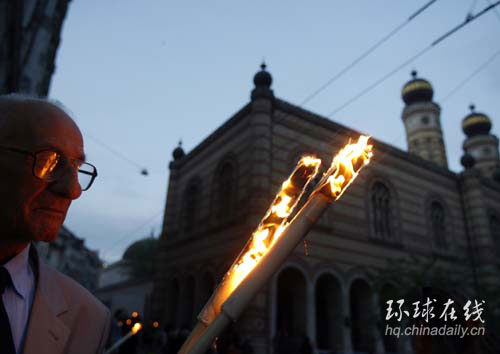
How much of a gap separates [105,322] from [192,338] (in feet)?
1.19

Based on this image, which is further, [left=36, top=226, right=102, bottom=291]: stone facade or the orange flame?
[left=36, top=226, right=102, bottom=291]: stone facade

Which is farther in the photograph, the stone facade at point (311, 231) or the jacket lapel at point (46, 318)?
the stone facade at point (311, 231)

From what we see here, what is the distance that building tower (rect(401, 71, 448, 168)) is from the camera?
34.4 m

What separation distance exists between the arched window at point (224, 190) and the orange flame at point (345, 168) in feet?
→ 42.8

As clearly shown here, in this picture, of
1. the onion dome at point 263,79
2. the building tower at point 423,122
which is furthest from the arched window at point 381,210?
the building tower at point 423,122

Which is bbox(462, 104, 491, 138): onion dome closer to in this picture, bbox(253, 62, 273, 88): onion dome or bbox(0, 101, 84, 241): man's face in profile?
bbox(253, 62, 273, 88): onion dome

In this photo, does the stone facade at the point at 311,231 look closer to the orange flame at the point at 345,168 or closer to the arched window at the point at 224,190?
the arched window at the point at 224,190

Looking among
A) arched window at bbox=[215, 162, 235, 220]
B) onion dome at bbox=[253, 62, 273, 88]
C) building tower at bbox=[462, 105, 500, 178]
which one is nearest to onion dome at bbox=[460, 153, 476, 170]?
onion dome at bbox=[253, 62, 273, 88]

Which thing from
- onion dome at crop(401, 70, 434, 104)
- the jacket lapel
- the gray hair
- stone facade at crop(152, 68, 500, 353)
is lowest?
the jacket lapel

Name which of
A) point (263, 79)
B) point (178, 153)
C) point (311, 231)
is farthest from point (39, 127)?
point (178, 153)

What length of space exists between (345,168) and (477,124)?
1698 inches

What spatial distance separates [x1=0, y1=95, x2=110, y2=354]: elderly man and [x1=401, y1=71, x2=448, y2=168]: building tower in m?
36.6

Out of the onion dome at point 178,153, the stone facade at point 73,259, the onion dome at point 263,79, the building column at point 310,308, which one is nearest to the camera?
the building column at point 310,308

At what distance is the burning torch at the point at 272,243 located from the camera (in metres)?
→ 1.35
